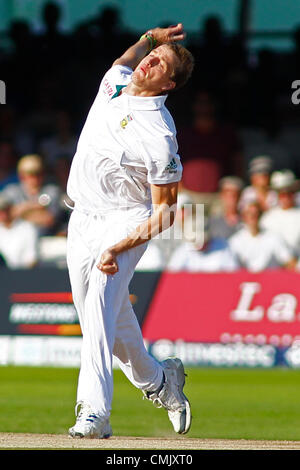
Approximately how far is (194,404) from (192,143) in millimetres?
6524

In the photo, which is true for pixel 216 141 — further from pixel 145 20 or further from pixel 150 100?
pixel 150 100

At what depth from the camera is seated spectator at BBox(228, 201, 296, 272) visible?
1436 centimetres

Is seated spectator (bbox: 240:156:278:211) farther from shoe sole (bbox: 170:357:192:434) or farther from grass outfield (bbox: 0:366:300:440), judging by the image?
shoe sole (bbox: 170:357:192:434)

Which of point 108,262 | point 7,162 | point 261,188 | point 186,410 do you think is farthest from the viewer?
point 7,162

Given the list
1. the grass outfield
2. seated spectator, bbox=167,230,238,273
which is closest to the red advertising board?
seated spectator, bbox=167,230,238,273

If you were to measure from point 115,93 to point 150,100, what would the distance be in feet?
1.41

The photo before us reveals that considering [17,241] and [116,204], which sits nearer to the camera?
[116,204]

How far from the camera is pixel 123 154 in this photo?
6992 millimetres

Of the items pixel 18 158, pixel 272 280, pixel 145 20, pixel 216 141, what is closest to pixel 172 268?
pixel 272 280

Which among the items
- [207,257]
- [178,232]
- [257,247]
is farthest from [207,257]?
[257,247]

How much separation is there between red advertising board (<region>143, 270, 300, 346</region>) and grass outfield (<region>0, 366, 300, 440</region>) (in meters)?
0.53

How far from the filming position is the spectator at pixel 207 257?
46.8ft

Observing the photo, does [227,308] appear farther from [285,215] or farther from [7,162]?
[7,162]

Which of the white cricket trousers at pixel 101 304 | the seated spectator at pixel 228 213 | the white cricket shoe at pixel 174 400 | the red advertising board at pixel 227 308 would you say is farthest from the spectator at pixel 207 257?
the white cricket trousers at pixel 101 304
